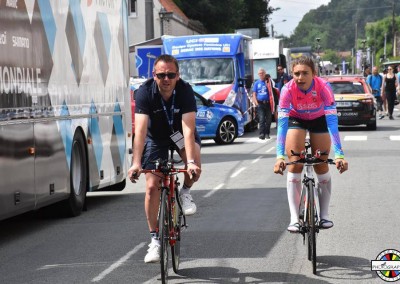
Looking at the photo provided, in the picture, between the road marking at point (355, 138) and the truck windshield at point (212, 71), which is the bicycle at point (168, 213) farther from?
the truck windshield at point (212, 71)

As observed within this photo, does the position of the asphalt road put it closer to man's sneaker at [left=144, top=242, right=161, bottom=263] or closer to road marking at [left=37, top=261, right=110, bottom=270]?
road marking at [left=37, top=261, right=110, bottom=270]

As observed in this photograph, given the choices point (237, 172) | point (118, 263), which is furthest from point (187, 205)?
point (237, 172)

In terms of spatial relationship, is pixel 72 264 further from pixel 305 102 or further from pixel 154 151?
pixel 305 102

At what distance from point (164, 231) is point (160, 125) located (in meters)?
1.03

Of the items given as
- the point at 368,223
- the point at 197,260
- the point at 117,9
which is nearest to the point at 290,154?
the point at 197,260

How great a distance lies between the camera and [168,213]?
8625 mm

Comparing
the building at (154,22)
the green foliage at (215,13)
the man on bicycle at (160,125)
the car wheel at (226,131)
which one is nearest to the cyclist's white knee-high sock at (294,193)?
the man on bicycle at (160,125)

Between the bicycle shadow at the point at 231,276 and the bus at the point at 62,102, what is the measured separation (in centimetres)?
246

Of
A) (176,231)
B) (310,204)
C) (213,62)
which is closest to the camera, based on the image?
(176,231)

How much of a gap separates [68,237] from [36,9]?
2.47 m

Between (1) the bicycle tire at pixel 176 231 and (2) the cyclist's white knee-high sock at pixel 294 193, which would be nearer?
(1) the bicycle tire at pixel 176 231

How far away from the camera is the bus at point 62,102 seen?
11.2 metres

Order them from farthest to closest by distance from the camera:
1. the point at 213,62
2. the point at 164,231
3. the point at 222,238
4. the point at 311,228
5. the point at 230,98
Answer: the point at 213,62 < the point at 230,98 < the point at 222,238 < the point at 311,228 < the point at 164,231

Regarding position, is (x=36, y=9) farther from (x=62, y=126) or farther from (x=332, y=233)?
(x=332, y=233)
